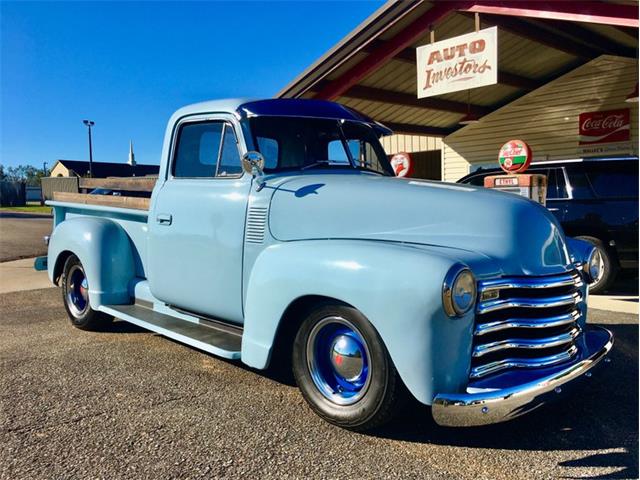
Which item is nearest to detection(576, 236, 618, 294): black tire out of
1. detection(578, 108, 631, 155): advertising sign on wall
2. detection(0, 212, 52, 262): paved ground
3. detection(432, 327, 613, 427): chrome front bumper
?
detection(578, 108, 631, 155): advertising sign on wall

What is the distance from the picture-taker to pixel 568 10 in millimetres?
7426

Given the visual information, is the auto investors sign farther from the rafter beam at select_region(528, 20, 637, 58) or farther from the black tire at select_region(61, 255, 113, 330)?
the black tire at select_region(61, 255, 113, 330)

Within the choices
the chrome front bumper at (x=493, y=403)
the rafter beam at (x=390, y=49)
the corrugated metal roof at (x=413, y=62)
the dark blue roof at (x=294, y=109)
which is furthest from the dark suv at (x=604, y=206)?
the chrome front bumper at (x=493, y=403)

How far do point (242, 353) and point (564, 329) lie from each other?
1918 millimetres

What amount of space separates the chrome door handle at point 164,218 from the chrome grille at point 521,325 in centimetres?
263

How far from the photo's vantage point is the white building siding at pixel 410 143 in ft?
52.0

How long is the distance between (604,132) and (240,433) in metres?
11.5

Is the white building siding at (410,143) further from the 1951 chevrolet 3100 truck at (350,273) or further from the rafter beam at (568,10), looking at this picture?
the 1951 chevrolet 3100 truck at (350,273)

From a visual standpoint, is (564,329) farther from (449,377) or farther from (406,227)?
(406,227)

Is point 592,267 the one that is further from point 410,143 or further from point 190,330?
point 410,143

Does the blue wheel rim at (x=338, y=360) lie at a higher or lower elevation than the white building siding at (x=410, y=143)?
lower

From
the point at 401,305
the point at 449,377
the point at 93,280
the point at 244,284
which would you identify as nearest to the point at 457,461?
the point at 449,377

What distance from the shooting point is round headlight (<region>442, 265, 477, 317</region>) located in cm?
254

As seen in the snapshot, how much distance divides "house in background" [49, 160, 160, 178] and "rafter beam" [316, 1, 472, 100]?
4109cm
